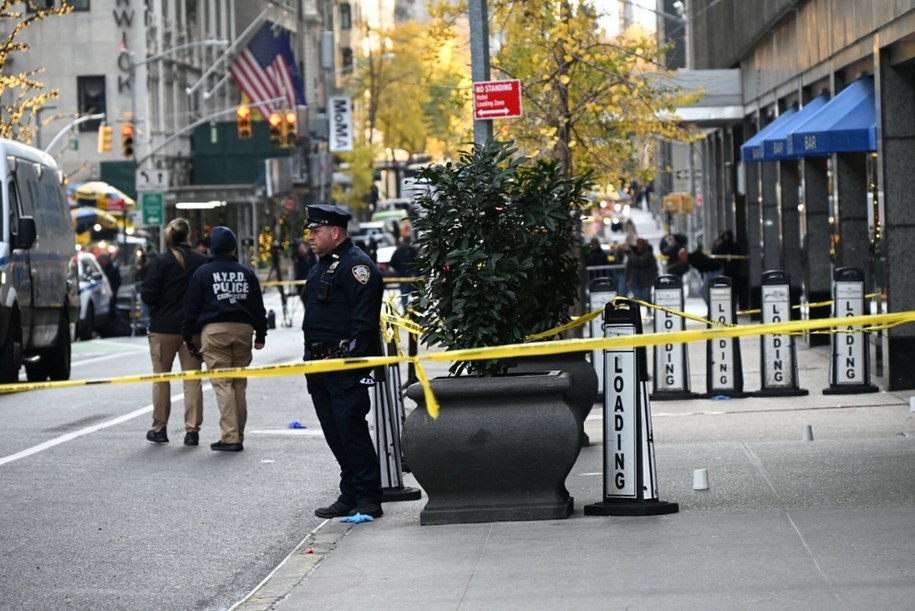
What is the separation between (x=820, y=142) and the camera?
64.4ft

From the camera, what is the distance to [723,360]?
1814 centimetres

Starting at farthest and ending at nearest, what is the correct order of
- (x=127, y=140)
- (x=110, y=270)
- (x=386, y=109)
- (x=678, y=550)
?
(x=386, y=109)
(x=127, y=140)
(x=110, y=270)
(x=678, y=550)

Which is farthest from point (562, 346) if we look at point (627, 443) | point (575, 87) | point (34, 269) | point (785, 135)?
point (575, 87)

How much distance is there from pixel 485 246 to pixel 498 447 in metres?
1.44

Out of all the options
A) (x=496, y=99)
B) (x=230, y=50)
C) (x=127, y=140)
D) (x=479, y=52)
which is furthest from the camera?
(x=230, y=50)

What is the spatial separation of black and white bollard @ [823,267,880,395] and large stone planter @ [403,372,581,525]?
26.6ft

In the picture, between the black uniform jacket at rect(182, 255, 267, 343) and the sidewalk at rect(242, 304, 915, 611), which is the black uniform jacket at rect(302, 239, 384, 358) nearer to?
the sidewalk at rect(242, 304, 915, 611)

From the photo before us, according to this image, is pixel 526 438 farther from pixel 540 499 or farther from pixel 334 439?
pixel 334 439

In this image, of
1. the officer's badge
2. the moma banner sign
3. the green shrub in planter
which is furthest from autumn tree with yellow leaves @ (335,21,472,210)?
the officer's badge

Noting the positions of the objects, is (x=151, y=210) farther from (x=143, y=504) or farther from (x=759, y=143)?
(x=143, y=504)

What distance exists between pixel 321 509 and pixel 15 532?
183 cm

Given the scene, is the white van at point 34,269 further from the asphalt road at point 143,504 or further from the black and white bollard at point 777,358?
the black and white bollard at point 777,358

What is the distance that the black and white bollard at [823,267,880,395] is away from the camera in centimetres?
1738

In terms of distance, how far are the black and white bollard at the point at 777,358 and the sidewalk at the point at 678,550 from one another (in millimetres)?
4992
